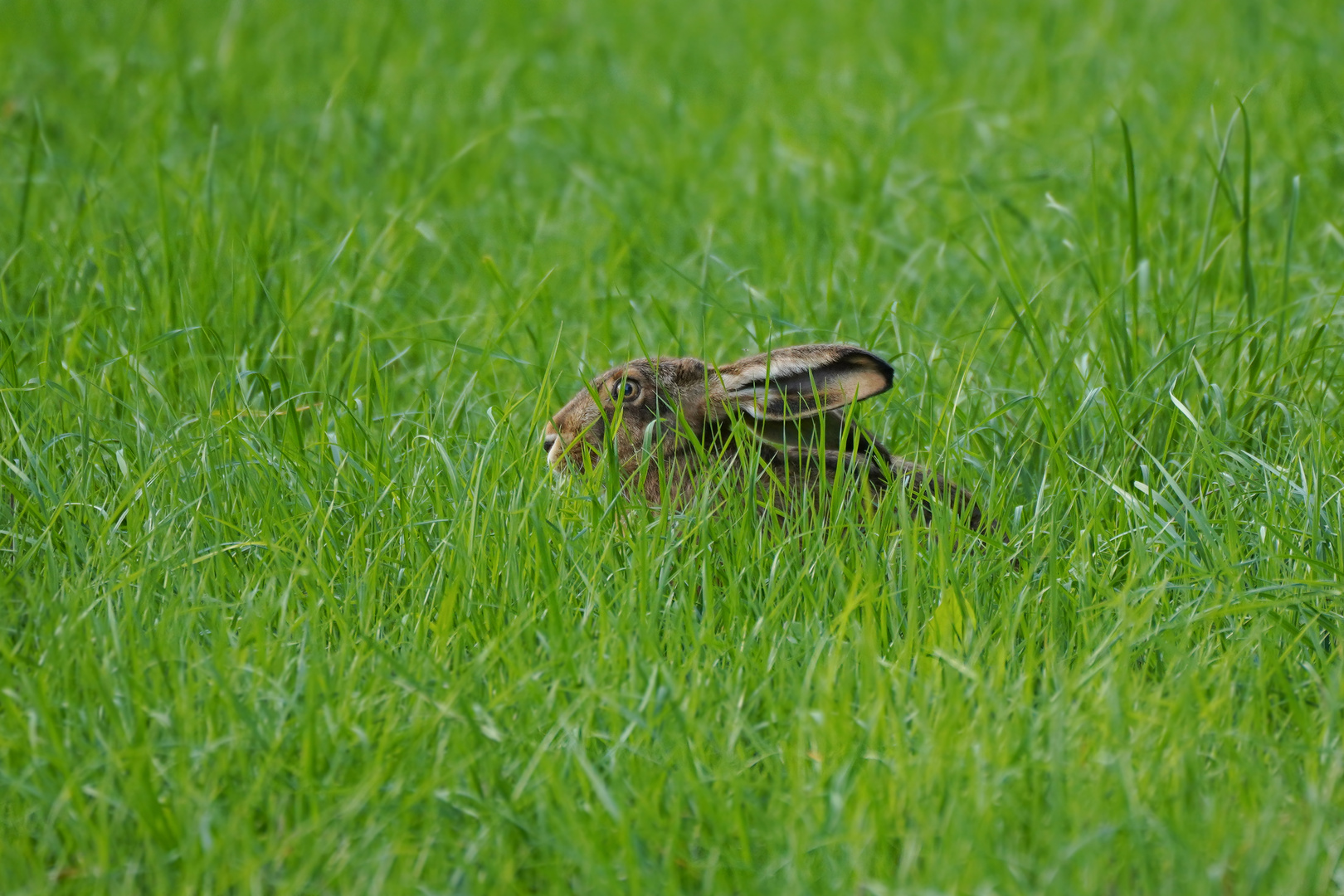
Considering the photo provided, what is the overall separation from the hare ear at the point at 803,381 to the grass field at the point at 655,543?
0.23m

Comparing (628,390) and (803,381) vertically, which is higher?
(803,381)

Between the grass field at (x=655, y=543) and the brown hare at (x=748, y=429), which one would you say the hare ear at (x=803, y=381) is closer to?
the brown hare at (x=748, y=429)

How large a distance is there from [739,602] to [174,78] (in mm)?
5092

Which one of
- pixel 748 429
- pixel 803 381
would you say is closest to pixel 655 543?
pixel 748 429

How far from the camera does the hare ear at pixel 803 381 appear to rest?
3.40 metres

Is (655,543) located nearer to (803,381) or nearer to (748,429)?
(748,429)

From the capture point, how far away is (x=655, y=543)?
3033 mm

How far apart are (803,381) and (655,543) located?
71 cm

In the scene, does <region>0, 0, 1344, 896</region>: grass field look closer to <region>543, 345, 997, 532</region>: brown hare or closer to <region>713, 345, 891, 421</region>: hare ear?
<region>543, 345, 997, 532</region>: brown hare

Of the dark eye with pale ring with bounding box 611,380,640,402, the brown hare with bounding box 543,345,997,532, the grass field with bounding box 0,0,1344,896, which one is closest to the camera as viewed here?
the grass field with bounding box 0,0,1344,896

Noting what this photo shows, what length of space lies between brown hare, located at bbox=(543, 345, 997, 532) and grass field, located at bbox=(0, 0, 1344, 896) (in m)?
0.12

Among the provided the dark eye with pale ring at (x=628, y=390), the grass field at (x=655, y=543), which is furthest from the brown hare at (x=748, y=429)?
the grass field at (x=655, y=543)

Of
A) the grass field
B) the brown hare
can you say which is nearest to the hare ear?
the brown hare

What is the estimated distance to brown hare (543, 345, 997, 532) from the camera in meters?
3.30
